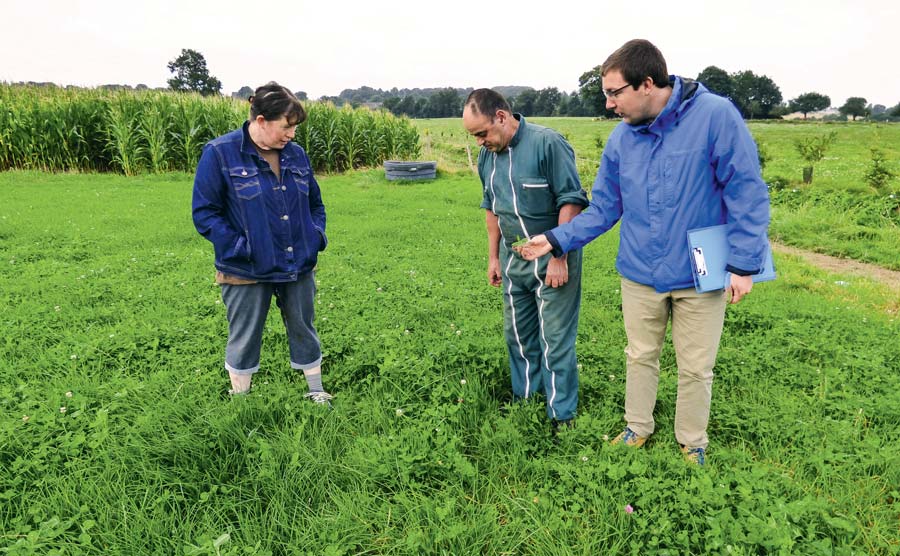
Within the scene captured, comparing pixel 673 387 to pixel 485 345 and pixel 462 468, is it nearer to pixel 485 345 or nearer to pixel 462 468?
pixel 485 345

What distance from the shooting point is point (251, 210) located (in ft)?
10.2

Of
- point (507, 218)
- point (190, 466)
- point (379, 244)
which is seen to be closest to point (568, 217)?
point (507, 218)

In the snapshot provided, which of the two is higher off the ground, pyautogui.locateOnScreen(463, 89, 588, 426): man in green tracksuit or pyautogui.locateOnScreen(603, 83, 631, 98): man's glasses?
pyautogui.locateOnScreen(603, 83, 631, 98): man's glasses

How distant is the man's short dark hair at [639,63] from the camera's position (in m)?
2.49

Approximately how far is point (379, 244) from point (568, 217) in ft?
18.5

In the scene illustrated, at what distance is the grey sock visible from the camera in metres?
3.65

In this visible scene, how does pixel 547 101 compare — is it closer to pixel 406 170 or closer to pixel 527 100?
pixel 527 100

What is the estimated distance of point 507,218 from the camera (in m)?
3.18

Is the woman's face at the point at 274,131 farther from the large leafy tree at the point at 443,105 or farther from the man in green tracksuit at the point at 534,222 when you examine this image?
the large leafy tree at the point at 443,105

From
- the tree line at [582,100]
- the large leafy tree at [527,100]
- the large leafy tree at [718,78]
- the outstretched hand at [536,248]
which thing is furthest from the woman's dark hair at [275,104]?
the large leafy tree at [527,100]

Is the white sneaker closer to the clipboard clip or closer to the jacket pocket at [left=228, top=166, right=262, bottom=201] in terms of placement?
the jacket pocket at [left=228, top=166, right=262, bottom=201]

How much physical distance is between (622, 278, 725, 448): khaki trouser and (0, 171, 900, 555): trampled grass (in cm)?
20

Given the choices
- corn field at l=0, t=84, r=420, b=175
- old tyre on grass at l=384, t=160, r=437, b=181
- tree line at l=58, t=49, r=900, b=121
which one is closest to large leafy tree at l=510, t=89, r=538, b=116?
tree line at l=58, t=49, r=900, b=121

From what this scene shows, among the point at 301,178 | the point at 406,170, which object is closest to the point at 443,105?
the point at 406,170
